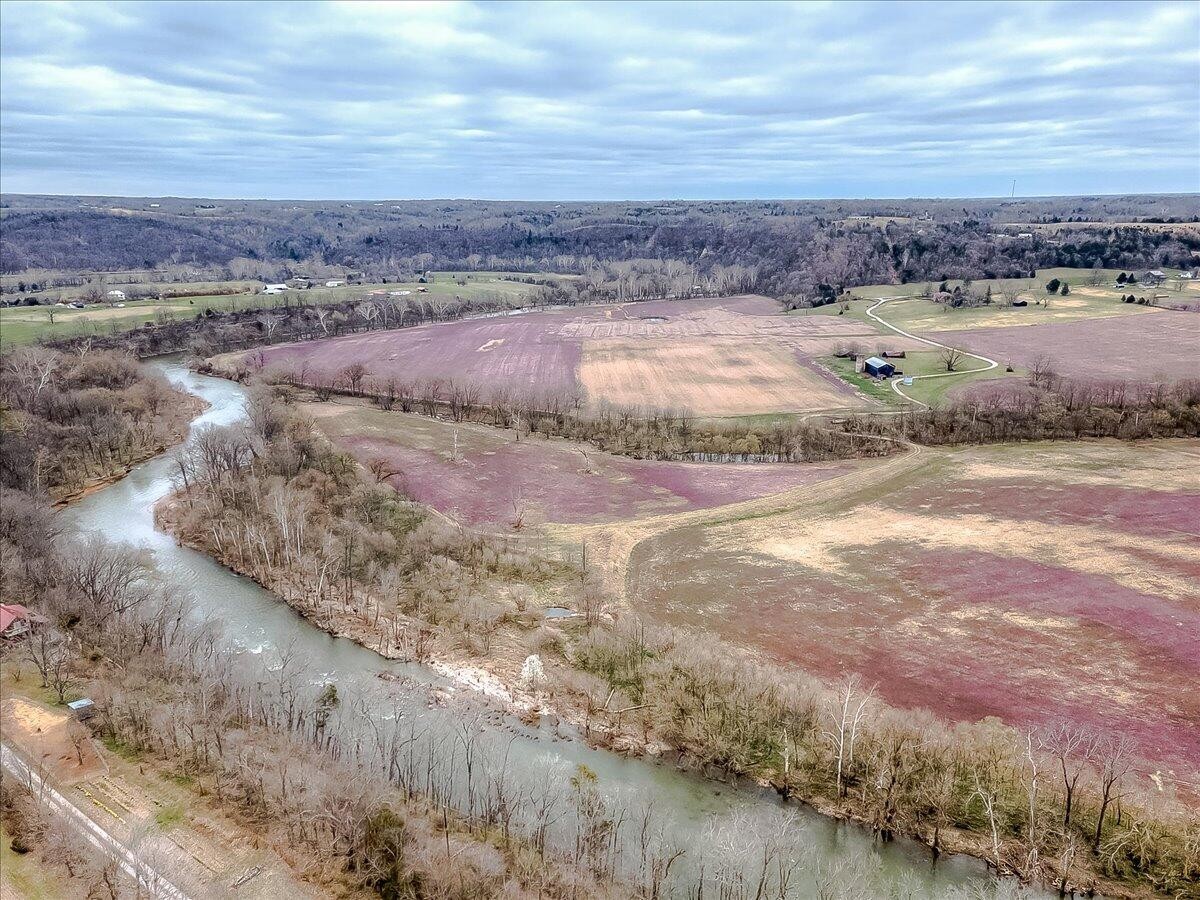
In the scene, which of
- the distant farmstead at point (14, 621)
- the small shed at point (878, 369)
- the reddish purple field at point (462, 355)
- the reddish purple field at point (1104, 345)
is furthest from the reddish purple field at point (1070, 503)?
the distant farmstead at point (14, 621)

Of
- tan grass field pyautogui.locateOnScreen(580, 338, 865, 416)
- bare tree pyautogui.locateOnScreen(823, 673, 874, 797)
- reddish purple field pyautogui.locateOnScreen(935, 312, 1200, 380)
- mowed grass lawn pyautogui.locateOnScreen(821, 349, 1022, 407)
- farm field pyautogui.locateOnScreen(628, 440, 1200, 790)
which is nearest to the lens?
bare tree pyautogui.locateOnScreen(823, 673, 874, 797)

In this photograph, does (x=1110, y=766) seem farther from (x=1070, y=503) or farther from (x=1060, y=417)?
(x=1060, y=417)

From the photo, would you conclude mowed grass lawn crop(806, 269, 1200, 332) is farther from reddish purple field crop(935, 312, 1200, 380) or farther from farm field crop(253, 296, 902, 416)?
farm field crop(253, 296, 902, 416)

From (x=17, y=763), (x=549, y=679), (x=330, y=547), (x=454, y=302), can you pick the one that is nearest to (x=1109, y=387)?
(x=549, y=679)

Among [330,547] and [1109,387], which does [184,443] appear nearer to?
[330,547]

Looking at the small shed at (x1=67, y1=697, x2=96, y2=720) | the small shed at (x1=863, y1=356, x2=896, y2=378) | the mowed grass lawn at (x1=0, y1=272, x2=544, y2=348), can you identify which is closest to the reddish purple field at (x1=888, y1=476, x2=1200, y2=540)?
the small shed at (x1=863, y1=356, x2=896, y2=378)

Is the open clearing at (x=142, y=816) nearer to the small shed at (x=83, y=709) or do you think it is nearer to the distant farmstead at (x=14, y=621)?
the small shed at (x=83, y=709)
